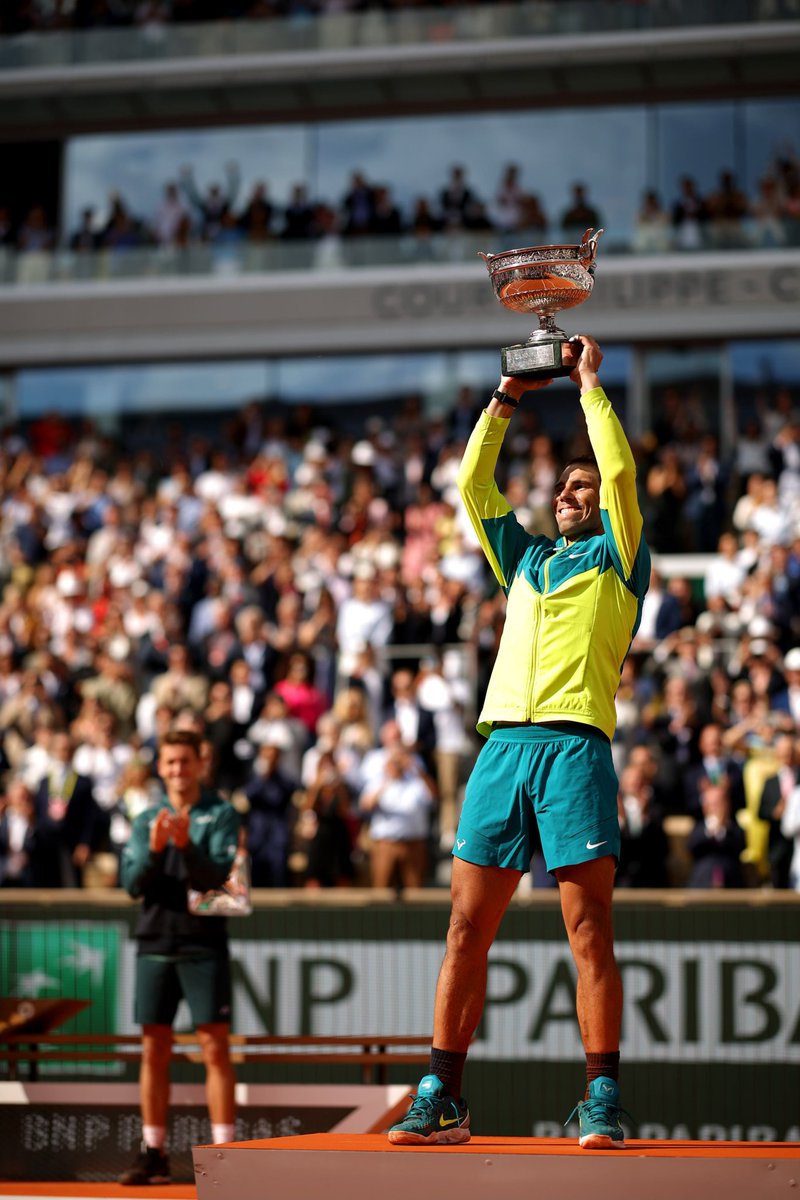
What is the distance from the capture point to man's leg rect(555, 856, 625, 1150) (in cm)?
457

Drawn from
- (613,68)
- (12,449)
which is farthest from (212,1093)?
(613,68)

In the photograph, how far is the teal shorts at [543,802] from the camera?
183 inches

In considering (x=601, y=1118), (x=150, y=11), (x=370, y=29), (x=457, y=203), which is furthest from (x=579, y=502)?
(x=150, y=11)

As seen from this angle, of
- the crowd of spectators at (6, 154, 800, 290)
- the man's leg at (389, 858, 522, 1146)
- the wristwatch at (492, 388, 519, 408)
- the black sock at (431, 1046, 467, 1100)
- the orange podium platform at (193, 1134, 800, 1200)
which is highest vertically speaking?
the crowd of spectators at (6, 154, 800, 290)

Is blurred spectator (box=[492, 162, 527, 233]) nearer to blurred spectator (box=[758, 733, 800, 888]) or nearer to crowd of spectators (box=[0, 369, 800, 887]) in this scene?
crowd of spectators (box=[0, 369, 800, 887])

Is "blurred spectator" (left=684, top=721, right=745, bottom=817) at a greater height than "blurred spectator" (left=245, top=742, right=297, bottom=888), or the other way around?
"blurred spectator" (left=684, top=721, right=745, bottom=817)

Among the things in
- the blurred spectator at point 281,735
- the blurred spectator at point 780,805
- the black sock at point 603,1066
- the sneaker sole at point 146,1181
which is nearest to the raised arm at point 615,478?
the black sock at point 603,1066

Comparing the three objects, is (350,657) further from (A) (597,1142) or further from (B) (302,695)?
(A) (597,1142)

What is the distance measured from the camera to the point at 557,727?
4.80 m

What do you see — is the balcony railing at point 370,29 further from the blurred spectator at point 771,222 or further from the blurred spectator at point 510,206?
the blurred spectator at point 771,222

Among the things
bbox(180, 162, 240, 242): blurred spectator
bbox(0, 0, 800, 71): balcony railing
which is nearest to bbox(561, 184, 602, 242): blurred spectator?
bbox(0, 0, 800, 71): balcony railing

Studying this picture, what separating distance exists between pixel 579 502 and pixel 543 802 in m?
0.94

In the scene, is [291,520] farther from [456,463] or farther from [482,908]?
[482,908]

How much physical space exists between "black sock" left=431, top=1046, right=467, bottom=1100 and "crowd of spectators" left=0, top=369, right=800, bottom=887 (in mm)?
6069
